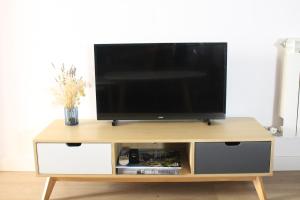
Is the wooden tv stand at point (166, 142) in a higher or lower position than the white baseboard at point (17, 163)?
higher

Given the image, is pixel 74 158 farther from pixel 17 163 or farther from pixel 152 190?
pixel 17 163

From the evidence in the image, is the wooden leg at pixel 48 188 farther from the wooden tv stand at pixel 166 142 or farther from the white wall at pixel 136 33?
the white wall at pixel 136 33

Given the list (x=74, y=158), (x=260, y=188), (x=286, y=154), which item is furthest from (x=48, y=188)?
(x=286, y=154)

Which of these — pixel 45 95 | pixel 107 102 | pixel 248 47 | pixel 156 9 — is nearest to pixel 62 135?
pixel 107 102

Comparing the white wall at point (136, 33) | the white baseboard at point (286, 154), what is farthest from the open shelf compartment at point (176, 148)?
the white baseboard at point (286, 154)

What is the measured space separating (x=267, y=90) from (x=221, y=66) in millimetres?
531

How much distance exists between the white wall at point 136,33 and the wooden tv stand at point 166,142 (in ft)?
1.54

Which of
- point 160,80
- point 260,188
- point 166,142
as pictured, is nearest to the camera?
point 166,142

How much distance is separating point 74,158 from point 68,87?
1.75 feet

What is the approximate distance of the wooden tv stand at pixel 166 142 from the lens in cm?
202

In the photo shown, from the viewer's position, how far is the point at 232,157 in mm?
2047

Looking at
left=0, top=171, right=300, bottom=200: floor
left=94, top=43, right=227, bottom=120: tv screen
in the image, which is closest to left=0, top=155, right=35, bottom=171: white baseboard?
left=0, top=171, right=300, bottom=200: floor

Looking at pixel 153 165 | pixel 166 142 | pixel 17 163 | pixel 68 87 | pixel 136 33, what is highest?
pixel 136 33

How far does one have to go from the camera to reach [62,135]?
2.11 m
